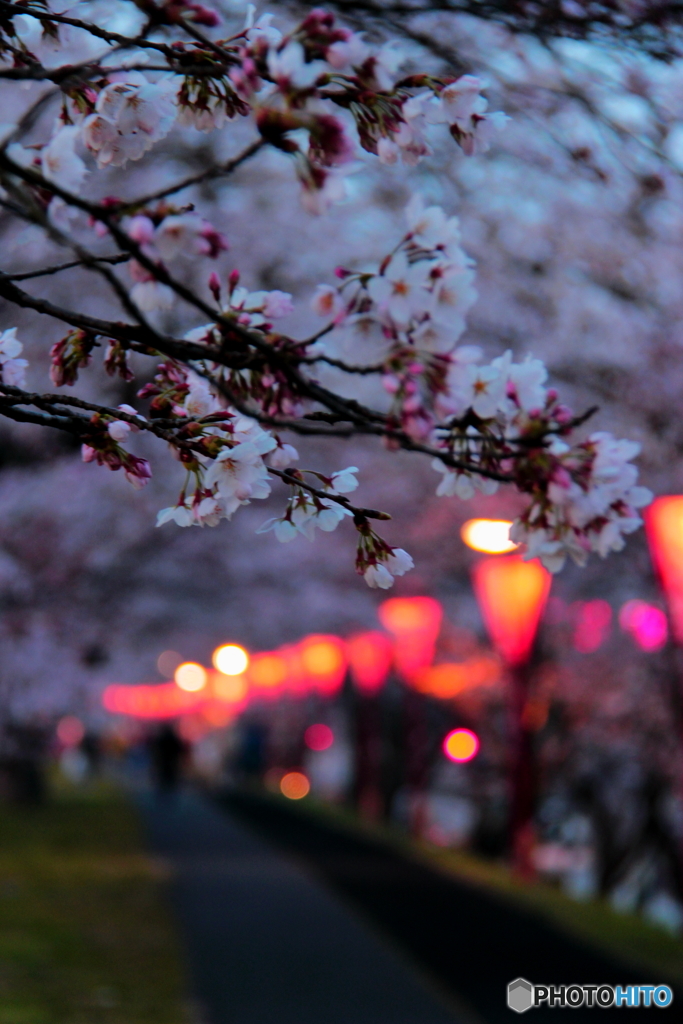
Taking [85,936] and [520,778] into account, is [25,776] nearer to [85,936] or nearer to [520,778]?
[520,778]

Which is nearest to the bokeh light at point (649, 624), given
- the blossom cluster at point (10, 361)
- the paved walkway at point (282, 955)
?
the paved walkway at point (282, 955)

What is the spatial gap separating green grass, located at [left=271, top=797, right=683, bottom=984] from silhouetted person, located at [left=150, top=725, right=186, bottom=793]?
46.0ft

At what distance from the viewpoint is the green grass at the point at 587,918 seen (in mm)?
9398

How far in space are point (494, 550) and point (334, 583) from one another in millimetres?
11524

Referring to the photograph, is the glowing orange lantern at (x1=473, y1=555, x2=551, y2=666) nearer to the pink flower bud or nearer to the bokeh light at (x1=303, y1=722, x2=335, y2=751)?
the pink flower bud

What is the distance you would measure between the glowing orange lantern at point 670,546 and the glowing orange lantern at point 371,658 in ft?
48.7

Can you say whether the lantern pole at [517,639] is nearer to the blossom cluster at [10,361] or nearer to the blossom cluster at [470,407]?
the blossom cluster at [10,361]

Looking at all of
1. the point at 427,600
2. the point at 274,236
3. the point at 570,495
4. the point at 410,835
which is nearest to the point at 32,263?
the point at 274,236

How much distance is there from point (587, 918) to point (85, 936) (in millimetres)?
4482

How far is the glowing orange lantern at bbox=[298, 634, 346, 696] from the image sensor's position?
28.2 meters

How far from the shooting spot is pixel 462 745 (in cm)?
2517

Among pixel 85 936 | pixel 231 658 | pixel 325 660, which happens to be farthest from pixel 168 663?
pixel 85 936

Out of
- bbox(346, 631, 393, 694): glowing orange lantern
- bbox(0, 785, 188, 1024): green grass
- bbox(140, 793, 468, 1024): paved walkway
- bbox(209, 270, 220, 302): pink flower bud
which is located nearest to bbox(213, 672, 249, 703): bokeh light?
bbox(346, 631, 393, 694): glowing orange lantern

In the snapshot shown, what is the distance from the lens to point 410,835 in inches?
794
